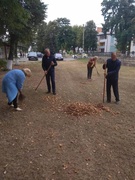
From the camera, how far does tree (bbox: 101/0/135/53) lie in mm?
42241

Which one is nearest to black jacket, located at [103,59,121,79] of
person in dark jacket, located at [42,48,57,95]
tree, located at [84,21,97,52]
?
person in dark jacket, located at [42,48,57,95]

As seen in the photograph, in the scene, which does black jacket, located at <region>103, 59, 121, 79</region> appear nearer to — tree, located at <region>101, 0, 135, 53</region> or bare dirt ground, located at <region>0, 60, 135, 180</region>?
bare dirt ground, located at <region>0, 60, 135, 180</region>

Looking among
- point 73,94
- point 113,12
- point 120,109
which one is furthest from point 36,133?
point 113,12

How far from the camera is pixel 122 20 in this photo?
140 ft

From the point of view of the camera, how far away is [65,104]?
24.6ft

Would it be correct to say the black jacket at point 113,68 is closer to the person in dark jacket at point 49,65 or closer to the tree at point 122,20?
the person in dark jacket at point 49,65

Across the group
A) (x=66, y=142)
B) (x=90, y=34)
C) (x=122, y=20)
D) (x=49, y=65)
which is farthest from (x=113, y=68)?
(x=90, y=34)

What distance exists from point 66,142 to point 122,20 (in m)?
42.3

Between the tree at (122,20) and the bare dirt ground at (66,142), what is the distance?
124 ft

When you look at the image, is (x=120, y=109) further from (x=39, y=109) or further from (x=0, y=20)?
(x=0, y=20)

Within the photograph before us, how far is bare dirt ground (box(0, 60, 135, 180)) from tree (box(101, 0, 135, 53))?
37738 millimetres

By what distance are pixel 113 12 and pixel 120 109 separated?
43726 millimetres

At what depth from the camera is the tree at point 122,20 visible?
139ft

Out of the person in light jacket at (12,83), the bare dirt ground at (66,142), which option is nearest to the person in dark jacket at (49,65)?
the bare dirt ground at (66,142)
